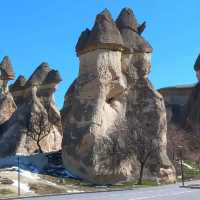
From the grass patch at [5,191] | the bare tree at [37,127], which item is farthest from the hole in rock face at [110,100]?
the grass patch at [5,191]

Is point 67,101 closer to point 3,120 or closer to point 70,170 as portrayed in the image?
point 3,120

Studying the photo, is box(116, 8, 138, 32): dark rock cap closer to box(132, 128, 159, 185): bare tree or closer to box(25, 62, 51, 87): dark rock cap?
box(132, 128, 159, 185): bare tree

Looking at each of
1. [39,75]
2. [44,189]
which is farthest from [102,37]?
[39,75]

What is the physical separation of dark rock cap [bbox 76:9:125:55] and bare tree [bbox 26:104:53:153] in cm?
1232

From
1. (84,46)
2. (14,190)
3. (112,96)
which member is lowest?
(14,190)

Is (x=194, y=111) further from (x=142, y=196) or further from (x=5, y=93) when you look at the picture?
(x=142, y=196)

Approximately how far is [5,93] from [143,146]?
2950cm

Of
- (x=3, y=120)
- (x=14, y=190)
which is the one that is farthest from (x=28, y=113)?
(x=14, y=190)

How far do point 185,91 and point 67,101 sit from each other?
37978mm

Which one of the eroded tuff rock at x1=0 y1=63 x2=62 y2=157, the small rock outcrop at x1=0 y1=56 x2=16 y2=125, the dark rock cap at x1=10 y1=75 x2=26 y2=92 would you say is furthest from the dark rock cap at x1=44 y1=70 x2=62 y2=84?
the small rock outcrop at x1=0 y1=56 x2=16 y2=125

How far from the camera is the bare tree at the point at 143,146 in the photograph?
140 feet

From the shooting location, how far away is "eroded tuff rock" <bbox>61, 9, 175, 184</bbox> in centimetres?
4175

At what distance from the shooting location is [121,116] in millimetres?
45562

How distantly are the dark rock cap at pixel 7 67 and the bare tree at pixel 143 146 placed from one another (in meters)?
31.7
